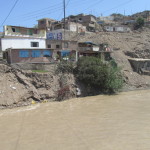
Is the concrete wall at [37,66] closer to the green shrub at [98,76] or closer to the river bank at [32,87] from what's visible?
the river bank at [32,87]

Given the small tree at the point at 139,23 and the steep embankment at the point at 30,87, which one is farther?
the small tree at the point at 139,23

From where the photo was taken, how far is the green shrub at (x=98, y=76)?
21859mm

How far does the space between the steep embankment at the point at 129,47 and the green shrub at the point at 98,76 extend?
4545mm

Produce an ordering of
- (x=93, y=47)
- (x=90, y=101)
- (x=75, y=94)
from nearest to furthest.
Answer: (x=90, y=101), (x=75, y=94), (x=93, y=47)

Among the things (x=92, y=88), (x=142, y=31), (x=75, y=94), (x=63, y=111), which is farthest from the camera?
(x=142, y=31)

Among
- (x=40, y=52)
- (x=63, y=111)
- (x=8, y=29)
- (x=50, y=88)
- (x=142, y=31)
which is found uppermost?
Result: (x=142, y=31)

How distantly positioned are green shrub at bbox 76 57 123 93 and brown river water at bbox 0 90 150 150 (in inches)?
201

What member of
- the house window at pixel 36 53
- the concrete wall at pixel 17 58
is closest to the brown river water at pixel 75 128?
the concrete wall at pixel 17 58

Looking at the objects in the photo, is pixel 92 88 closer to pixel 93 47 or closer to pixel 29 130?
pixel 29 130

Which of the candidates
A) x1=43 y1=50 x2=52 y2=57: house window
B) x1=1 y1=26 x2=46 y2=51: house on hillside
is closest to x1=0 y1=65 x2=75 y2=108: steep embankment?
x1=43 y1=50 x2=52 y2=57: house window

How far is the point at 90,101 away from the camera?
63.8ft

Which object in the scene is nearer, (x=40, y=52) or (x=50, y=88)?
(x=50, y=88)

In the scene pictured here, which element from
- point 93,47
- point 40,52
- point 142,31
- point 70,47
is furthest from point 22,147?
point 142,31

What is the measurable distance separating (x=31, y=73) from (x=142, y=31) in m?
51.4
